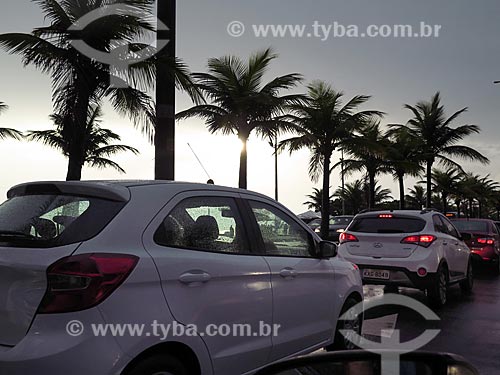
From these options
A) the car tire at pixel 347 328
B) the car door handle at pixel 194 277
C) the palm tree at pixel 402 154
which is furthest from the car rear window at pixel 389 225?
the palm tree at pixel 402 154

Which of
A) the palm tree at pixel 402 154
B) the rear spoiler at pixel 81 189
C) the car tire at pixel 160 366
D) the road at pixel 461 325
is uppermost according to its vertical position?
the palm tree at pixel 402 154

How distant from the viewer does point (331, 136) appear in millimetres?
24422

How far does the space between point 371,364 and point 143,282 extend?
161 centimetres

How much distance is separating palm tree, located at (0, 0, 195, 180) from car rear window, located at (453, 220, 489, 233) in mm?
8746

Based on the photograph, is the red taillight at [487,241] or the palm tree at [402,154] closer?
the red taillight at [487,241]

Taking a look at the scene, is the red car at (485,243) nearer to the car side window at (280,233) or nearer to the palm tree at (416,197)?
the car side window at (280,233)

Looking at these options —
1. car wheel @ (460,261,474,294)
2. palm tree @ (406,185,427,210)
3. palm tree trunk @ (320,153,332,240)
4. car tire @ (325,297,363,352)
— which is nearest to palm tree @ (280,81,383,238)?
palm tree trunk @ (320,153,332,240)

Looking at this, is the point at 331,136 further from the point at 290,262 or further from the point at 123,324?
the point at 123,324

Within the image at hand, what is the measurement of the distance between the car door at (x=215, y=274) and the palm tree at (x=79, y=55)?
682 centimetres

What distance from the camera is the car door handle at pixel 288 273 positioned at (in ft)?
13.5

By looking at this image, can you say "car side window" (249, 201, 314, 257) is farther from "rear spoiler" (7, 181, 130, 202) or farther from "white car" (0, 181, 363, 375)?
"rear spoiler" (7, 181, 130, 202)

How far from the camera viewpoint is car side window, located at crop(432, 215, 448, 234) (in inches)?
355

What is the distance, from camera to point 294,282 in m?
4.26

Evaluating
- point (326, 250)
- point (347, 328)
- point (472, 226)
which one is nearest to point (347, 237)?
point (347, 328)
